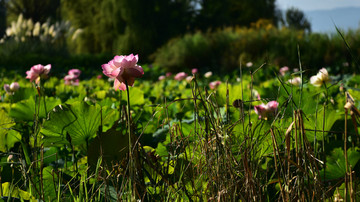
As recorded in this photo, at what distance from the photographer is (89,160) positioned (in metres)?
1.18

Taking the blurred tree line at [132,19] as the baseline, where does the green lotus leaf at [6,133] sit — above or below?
below

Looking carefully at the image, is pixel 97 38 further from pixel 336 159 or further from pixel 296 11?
pixel 296 11

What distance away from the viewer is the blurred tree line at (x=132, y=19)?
15492mm

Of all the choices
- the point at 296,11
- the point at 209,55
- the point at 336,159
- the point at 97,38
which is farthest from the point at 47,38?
the point at 296,11

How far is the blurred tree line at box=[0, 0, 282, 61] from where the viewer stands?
50.8ft

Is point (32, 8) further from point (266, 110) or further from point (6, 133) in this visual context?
point (266, 110)

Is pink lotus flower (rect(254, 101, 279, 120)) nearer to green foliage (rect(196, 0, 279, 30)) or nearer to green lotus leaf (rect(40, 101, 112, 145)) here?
green lotus leaf (rect(40, 101, 112, 145))

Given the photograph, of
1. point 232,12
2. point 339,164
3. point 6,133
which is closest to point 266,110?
point 339,164

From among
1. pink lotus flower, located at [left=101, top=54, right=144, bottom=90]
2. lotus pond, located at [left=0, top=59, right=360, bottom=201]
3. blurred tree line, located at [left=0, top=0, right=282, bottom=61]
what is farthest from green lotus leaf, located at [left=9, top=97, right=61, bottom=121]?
blurred tree line, located at [left=0, top=0, right=282, bottom=61]

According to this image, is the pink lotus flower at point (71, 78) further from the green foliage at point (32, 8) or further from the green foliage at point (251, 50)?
the green foliage at point (32, 8)

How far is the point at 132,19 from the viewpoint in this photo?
1556 centimetres

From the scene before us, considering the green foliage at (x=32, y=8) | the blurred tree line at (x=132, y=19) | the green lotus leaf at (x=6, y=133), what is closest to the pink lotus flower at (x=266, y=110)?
the green lotus leaf at (x=6, y=133)

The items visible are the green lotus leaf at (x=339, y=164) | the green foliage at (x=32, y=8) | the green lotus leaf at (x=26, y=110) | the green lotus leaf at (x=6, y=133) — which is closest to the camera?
the green lotus leaf at (x=339, y=164)

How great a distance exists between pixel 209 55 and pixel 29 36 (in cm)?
632
